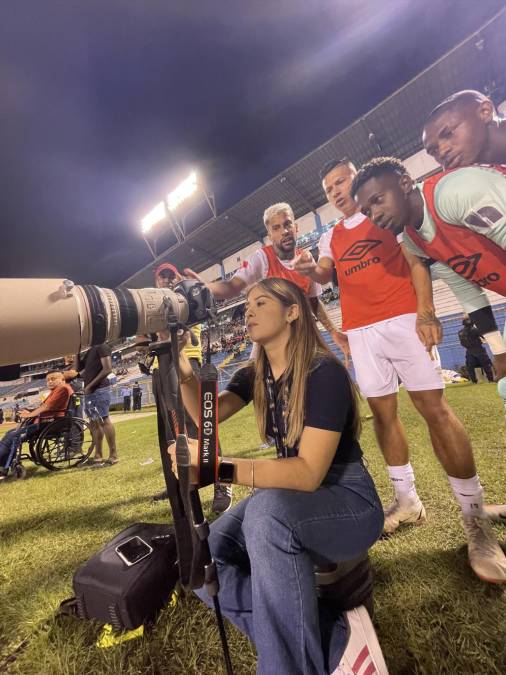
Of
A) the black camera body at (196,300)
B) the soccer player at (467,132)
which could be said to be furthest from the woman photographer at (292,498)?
the soccer player at (467,132)

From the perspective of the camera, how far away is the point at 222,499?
6.98ft

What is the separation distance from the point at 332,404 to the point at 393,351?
2.89ft

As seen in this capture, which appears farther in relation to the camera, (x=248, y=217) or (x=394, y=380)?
(x=248, y=217)

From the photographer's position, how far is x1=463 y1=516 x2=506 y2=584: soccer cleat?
111cm

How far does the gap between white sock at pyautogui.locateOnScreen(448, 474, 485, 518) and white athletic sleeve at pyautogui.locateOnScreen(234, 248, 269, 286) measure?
165cm

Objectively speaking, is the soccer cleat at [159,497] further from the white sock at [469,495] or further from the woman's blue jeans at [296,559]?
the white sock at [469,495]

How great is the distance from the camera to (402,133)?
2.15 metres

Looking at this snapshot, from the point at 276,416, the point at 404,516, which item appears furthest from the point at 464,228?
the point at 404,516

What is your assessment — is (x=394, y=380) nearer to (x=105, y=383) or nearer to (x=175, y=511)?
(x=175, y=511)

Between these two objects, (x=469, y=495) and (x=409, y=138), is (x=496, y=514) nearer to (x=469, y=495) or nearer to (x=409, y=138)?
(x=469, y=495)

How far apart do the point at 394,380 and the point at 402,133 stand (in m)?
1.78

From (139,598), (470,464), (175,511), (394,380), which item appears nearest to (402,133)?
(394,380)

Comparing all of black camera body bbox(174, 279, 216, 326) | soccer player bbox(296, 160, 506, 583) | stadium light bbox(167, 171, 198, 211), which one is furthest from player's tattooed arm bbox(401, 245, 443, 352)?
stadium light bbox(167, 171, 198, 211)

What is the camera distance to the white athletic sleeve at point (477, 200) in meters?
1.31
